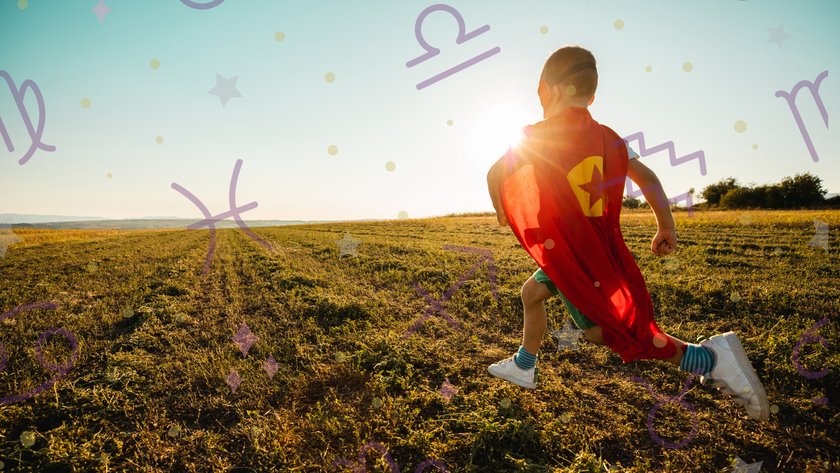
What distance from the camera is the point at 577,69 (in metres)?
2.11

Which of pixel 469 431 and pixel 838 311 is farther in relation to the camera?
pixel 838 311

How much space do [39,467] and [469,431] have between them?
2.55 m

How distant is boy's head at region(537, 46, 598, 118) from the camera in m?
2.11

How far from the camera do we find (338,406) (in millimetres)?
2596

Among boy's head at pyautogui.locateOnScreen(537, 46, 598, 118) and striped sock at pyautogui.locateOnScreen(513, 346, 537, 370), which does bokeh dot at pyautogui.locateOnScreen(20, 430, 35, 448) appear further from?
boy's head at pyautogui.locateOnScreen(537, 46, 598, 118)

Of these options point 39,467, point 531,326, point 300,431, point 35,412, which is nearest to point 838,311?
point 531,326

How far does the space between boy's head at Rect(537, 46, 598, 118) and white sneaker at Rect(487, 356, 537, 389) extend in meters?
1.87

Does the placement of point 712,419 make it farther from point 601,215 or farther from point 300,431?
point 300,431

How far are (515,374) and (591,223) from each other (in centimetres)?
134
